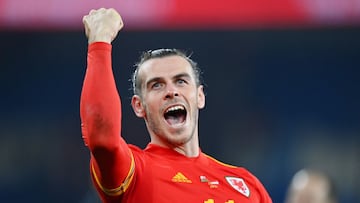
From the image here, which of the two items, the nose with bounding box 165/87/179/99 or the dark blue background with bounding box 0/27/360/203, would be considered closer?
the nose with bounding box 165/87/179/99

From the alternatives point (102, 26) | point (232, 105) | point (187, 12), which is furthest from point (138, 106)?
point (232, 105)

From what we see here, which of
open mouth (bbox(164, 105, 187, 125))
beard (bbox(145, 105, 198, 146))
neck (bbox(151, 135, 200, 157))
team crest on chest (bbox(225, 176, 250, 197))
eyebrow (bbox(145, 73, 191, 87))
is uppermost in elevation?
eyebrow (bbox(145, 73, 191, 87))

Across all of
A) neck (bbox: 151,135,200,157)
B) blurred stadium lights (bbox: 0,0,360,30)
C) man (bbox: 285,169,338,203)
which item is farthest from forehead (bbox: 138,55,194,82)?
blurred stadium lights (bbox: 0,0,360,30)

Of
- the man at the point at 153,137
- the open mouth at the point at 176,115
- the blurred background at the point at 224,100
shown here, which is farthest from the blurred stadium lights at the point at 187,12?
the open mouth at the point at 176,115

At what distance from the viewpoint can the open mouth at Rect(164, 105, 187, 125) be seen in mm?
2945

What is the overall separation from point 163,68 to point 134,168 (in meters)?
0.53

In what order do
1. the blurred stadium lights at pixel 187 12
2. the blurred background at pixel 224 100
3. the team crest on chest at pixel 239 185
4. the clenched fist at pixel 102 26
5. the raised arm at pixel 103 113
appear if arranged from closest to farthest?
the raised arm at pixel 103 113 < the clenched fist at pixel 102 26 < the team crest on chest at pixel 239 185 < the blurred stadium lights at pixel 187 12 < the blurred background at pixel 224 100

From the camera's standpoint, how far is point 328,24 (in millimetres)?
5562

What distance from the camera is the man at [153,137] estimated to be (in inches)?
91.2

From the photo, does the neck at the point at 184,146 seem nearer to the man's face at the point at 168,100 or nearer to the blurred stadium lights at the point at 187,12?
the man's face at the point at 168,100

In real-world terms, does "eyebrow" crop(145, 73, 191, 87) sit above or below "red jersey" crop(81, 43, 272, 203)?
above

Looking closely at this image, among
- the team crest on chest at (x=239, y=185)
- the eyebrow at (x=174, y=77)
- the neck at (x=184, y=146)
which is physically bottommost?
the team crest on chest at (x=239, y=185)

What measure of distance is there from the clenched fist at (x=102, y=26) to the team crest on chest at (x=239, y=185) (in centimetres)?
81

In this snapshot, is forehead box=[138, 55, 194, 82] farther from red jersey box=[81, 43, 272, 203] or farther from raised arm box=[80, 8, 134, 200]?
raised arm box=[80, 8, 134, 200]
